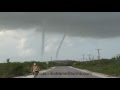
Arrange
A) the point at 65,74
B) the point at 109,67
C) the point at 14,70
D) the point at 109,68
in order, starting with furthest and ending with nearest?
the point at 109,67 < the point at 109,68 < the point at 65,74 < the point at 14,70

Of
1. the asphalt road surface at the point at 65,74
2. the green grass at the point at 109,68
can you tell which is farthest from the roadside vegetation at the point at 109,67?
the asphalt road surface at the point at 65,74

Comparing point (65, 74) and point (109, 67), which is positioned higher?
point (109, 67)

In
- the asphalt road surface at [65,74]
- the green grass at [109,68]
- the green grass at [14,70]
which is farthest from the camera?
the green grass at [109,68]

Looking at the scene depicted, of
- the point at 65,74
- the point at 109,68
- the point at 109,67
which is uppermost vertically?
the point at 109,67

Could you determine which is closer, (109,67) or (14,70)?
(14,70)

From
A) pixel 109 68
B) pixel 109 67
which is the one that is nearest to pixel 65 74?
pixel 109 68

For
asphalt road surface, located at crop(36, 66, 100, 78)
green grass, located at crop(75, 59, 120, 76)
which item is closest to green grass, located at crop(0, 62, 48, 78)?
asphalt road surface, located at crop(36, 66, 100, 78)

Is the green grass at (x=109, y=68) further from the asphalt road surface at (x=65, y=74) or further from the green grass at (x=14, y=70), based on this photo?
the green grass at (x=14, y=70)

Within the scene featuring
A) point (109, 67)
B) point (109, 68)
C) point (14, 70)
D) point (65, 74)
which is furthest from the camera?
point (109, 67)

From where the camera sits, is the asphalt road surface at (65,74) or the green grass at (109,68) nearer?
the asphalt road surface at (65,74)

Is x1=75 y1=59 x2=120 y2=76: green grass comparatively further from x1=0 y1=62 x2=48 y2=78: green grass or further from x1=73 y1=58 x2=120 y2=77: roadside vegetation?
x1=0 y1=62 x2=48 y2=78: green grass

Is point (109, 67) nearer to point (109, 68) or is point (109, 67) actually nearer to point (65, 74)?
point (109, 68)
